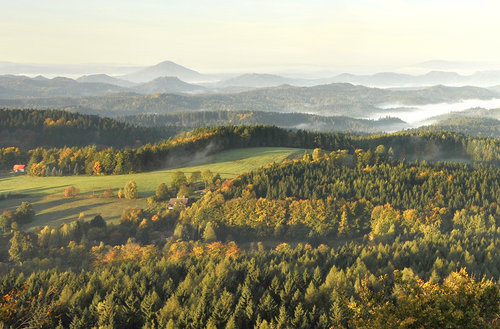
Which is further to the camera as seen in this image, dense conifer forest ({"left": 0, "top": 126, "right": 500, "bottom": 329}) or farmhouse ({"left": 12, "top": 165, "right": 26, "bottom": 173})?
farmhouse ({"left": 12, "top": 165, "right": 26, "bottom": 173})

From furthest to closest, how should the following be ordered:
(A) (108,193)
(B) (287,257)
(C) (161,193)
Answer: (A) (108,193), (C) (161,193), (B) (287,257)

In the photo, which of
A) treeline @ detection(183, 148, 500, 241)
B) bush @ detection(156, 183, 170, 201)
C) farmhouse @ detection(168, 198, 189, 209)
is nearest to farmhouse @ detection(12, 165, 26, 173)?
bush @ detection(156, 183, 170, 201)

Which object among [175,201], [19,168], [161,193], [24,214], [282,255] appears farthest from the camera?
[19,168]

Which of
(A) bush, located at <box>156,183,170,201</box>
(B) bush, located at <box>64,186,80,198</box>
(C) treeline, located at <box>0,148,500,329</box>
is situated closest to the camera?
(C) treeline, located at <box>0,148,500,329</box>

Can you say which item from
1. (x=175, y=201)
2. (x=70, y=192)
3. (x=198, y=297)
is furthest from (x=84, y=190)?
(x=198, y=297)

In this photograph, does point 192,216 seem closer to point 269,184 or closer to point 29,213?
point 269,184

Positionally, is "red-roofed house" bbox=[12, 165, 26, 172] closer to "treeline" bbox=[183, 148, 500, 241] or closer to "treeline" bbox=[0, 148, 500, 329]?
"treeline" bbox=[0, 148, 500, 329]

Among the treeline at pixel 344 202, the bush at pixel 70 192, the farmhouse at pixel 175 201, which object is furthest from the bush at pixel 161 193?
the bush at pixel 70 192

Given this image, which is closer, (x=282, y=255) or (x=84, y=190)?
(x=282, y=255)

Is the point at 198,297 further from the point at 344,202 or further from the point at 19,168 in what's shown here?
the point at 19,168

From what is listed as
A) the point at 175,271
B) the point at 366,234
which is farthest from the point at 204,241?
the point at 366,234
